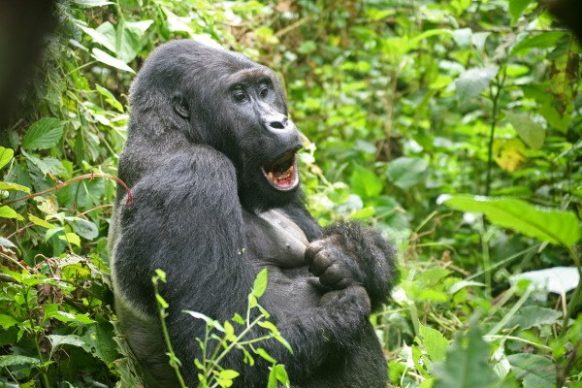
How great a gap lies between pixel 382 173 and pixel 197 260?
4.23 meters

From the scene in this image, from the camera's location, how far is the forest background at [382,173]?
3303mm

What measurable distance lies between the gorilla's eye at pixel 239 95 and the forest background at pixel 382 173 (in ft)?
2.00

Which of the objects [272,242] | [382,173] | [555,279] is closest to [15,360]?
[272,242]

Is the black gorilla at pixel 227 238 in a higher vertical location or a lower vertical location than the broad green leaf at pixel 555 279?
higher

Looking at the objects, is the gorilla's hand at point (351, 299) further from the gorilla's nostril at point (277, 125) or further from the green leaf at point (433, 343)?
the gorilla's nostril at point (277, 125)

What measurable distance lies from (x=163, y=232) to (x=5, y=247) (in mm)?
886

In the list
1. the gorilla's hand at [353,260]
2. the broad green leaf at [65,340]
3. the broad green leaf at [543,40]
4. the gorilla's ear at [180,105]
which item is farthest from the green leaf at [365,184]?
the broad green leaf at [65,340]

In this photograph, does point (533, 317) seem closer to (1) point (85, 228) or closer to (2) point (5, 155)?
(1) point (85, 228)

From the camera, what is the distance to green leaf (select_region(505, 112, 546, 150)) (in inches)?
207

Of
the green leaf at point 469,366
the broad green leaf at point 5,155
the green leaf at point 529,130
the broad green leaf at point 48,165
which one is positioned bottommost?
the green leaf at point 529,130

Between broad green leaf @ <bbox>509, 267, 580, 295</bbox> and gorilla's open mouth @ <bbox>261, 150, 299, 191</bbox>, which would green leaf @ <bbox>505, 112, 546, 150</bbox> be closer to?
broad green leaf @ <bbox>509, 267, 580, 295</bbox>

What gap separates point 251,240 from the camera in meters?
3.57

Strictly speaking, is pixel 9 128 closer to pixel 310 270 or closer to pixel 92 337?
pixel 92 337

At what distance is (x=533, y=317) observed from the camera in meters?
4.30
